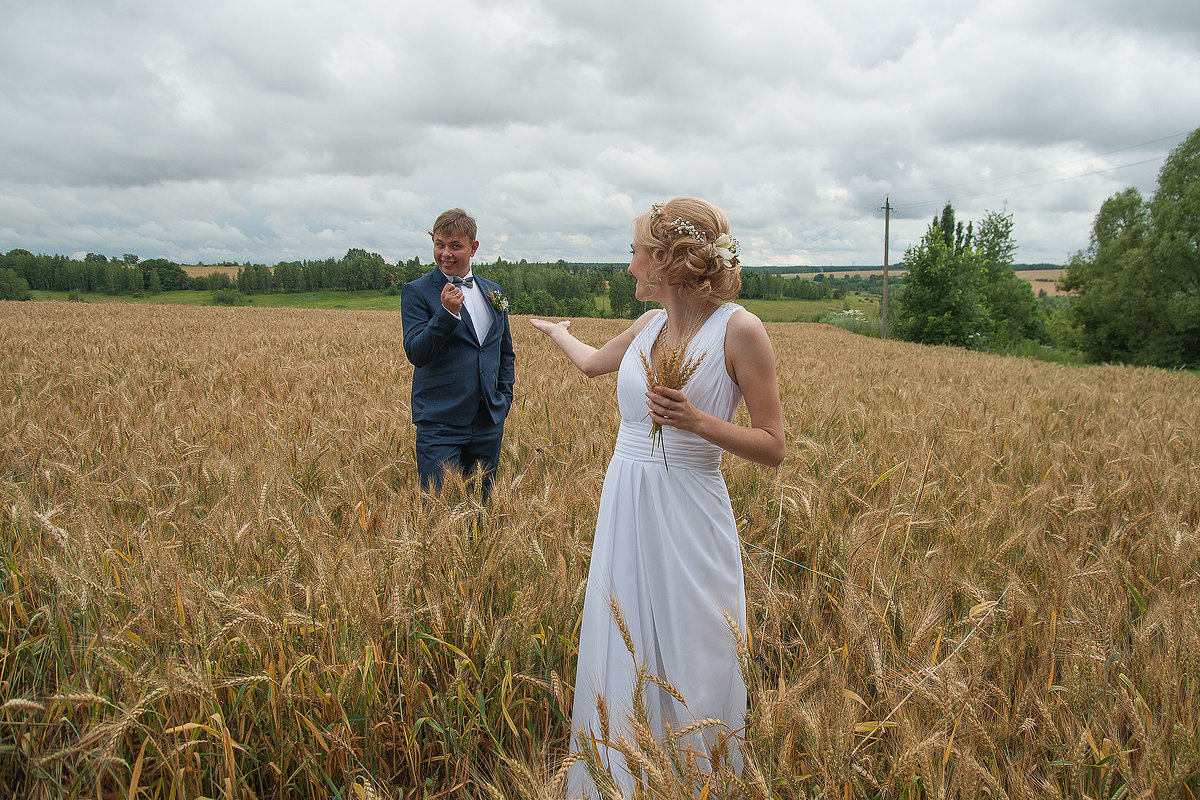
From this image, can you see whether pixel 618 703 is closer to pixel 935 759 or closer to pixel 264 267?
pixel 935 759

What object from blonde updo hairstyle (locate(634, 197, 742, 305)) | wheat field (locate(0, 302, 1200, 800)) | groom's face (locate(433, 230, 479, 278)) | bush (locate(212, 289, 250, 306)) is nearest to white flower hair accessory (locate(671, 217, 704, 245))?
blonde updo hairstyle (locate(634, 197, 742, 305))

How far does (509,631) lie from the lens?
165 centimetres

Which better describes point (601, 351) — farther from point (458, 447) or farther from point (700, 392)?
point (458, 447)

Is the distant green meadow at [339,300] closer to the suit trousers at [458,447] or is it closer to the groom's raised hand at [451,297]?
the suit trousers at [458,447]

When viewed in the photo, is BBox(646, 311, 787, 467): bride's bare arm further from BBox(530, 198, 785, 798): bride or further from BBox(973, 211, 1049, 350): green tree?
BBox(973, 211, 1049, 350): green tree

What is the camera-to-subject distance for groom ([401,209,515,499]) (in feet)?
9.92

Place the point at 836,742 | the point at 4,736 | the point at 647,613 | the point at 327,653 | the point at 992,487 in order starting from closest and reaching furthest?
the point at 836,742, the point at 4,736, the point at 327,653, the point at 647,613, the point at 992,487

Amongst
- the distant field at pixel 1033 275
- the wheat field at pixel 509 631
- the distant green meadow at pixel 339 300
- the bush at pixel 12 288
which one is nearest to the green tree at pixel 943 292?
the distant green meadow at pixel 339 300

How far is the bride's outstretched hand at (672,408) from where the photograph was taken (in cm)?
168

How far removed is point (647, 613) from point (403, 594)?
30.7 inches

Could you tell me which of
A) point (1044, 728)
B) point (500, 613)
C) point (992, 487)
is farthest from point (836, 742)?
point (992, 487)

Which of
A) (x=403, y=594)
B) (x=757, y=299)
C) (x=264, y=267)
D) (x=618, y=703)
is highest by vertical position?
(x=264, y=267)

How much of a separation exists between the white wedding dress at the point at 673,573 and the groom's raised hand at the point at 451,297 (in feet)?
3.92

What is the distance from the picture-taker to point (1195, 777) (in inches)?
53.0
